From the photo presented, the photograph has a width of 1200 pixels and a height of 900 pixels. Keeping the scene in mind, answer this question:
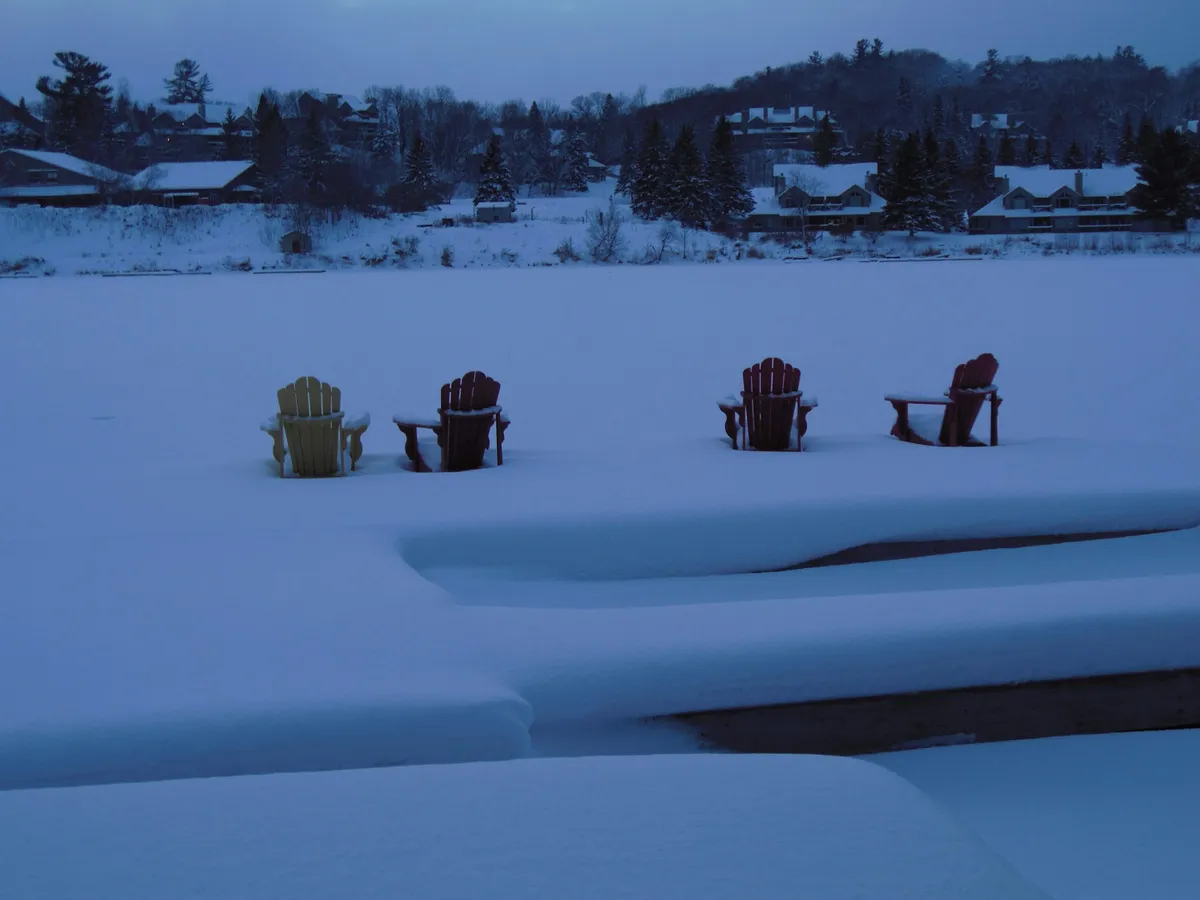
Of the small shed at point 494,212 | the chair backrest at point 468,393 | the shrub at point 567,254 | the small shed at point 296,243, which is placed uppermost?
the small shed at point 494,212

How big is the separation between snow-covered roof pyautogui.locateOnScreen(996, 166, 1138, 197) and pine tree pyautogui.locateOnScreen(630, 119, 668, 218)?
19055 millimetres

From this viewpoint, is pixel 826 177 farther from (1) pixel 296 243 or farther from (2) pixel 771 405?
(2) pixel 771 405

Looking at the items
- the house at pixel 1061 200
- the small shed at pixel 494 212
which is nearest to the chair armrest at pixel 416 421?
the small shed at pixel 494 212

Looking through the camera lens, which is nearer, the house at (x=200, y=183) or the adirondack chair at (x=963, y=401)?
the adirondack chair at (x=963, y=401)

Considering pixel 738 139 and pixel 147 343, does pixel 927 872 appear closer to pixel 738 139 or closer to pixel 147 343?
pixel 147 343

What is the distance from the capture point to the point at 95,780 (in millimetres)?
2734

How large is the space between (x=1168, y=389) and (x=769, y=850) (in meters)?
8.92

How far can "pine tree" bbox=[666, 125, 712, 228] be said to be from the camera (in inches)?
1820

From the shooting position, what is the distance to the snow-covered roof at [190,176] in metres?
53.5

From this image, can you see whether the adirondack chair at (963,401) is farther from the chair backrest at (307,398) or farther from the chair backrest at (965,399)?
the chair backrest at (307,398)

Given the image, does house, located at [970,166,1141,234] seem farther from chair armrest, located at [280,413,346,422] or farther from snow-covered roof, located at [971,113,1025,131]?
chair armrest, located at [280,413,346,422]

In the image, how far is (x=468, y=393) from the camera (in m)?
6.31

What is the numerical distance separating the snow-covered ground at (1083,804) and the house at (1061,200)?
53.0 meters

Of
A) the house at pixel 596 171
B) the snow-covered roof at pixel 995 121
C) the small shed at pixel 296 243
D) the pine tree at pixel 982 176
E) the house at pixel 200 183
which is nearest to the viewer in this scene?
the small shed at pixel 296 243
